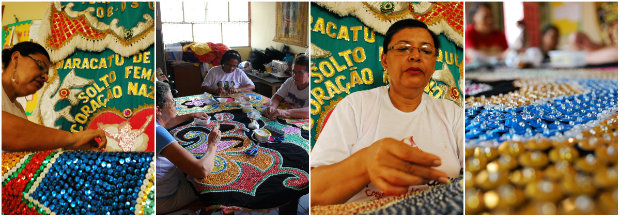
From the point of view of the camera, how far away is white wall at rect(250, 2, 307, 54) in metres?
2.10

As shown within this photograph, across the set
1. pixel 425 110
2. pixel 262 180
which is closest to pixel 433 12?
pixel 425 110

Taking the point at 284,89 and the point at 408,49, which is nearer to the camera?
the point at 408,49

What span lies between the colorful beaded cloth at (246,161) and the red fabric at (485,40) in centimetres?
86

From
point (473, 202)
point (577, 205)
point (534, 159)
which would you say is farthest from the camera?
point (473, 202)

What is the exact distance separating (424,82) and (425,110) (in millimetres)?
130

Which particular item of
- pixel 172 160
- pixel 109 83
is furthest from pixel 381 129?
pixel 109 83

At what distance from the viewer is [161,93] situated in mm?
2129

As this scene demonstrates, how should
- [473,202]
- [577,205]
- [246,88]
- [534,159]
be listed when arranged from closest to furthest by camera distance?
[577,205] < [534,159] < [473,202] < [246,88]

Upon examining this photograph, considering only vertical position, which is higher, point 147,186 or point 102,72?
point 102,72

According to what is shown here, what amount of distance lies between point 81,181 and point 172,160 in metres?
0.45

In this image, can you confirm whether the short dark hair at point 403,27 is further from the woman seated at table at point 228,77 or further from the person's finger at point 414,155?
→ the woman seated at table at point 228,77

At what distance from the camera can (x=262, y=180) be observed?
221 centimetres

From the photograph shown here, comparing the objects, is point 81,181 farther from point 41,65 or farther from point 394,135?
point 394,135

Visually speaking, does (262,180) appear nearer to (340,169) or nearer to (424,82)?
(340,169)
